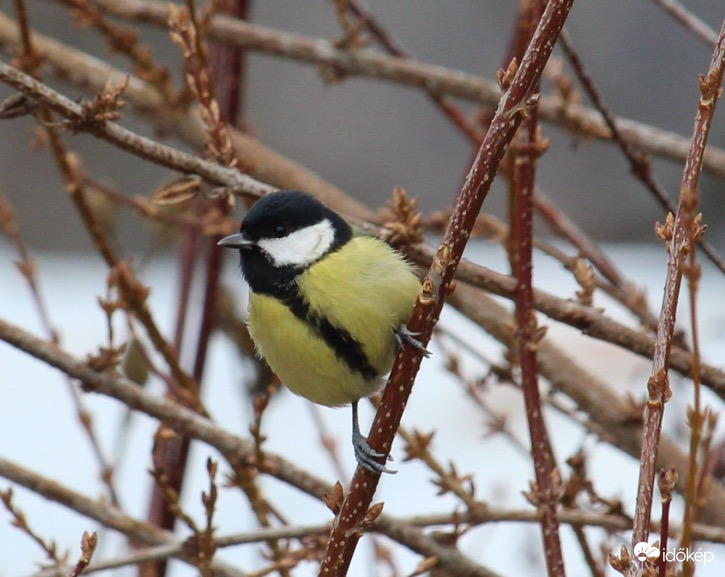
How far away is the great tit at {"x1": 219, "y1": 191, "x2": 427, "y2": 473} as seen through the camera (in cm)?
163

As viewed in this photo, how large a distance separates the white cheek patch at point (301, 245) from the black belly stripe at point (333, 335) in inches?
3.0

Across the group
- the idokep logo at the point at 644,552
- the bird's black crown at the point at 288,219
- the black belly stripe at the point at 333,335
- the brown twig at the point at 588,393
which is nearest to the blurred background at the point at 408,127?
the brown twig at the point at 588,393

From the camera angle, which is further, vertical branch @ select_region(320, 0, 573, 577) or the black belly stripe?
the black belly stripe

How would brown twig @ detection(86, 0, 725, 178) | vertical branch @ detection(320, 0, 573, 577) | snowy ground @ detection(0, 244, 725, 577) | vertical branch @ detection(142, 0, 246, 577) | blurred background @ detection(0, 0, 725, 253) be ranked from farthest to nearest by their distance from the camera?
blurred background @ detection(0, 0, 725, 253)
snowy ground @ detection(0, 244, 725, 577)
brown twig @ detection(86, 0, 725, 178)
vertical branch @ detection(142, 0, 246, 577)
vertical branch @ detection(320, 0, 573, 577)

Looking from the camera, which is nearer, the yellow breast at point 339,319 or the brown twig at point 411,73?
the yellow breast at point 339,319

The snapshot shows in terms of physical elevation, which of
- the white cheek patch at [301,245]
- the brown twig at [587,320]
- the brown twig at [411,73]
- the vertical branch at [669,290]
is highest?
the brown twig at [411,73]

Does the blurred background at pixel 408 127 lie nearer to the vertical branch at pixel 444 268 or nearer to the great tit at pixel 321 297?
the great tit at pixel 321 297

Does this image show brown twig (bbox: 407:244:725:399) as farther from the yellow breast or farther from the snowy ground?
the snowy ground

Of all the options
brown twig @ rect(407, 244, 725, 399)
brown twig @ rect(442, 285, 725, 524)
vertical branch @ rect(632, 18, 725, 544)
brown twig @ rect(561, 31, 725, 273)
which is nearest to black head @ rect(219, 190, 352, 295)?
brown twig @ rect(407, 244, 725, 399)

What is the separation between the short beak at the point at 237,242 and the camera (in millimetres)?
1726

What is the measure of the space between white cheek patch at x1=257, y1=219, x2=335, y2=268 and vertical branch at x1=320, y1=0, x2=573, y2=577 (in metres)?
0.48

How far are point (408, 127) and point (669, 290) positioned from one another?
16.2ft

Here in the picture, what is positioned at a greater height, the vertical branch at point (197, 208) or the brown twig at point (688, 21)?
the brown twig at point (688, 21)

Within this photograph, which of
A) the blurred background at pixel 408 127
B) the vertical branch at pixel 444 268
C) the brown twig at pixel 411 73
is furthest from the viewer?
the blurred background at pixel 408 127
